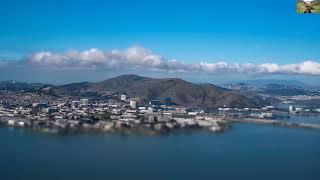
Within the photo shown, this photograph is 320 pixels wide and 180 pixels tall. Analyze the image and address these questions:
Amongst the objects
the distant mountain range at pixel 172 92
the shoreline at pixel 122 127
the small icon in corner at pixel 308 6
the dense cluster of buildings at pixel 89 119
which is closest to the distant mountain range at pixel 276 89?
the distant mountain range at pixel 172 92

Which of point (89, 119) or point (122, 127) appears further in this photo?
point (89, 119)

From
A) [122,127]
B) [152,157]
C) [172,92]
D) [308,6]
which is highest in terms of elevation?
[308,6]

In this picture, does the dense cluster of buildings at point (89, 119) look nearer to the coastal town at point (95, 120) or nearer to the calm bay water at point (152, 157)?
the coastal town at point (95, 120)

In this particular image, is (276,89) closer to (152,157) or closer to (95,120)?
(95,120)

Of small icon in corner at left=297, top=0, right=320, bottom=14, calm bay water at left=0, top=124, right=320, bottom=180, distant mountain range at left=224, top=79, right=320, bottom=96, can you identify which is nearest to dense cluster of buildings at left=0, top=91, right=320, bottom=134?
calm bay water at left=0, top=124, right=320, bottom=180

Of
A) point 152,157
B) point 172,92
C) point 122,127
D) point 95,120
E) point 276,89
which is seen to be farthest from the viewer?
point 276,89

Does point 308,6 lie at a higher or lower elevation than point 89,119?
higher

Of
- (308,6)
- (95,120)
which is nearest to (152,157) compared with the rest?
(95,120)
